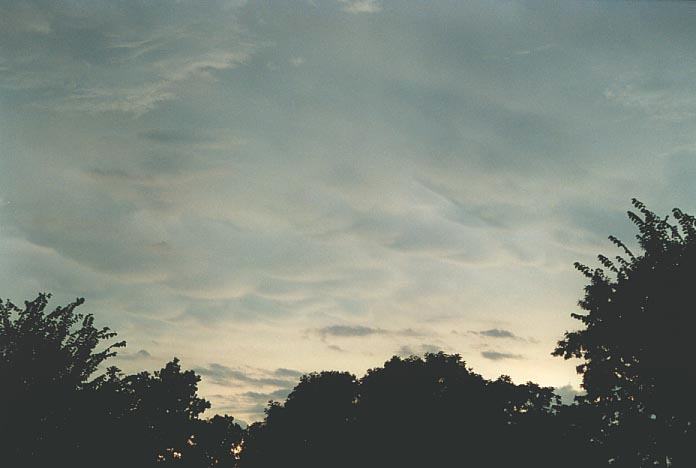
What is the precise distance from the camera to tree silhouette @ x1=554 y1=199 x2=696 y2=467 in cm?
1650

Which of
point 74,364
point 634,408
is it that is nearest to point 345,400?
point 634,408

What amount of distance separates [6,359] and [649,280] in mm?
19227

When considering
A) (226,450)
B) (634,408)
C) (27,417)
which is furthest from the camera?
(226,450)

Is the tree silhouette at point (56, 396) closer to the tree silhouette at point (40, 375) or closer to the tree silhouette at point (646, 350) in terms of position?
the tree silhouette at point (40, 375)

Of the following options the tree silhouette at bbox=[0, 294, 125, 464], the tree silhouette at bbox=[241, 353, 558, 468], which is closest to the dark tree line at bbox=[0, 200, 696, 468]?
the tree silhouette at bbox=[0, 294, 125, 464]

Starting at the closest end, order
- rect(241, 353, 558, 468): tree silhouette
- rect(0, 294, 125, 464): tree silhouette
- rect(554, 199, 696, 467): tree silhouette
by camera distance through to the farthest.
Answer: rect(0, 294, 125, 464): tree silhouette
rect(554, 199, 696, 467): tree silhouette
rect(241, 353, 558, 468): tree silhouette

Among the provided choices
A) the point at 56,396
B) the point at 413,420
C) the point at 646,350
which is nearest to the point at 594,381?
the point at 646,350

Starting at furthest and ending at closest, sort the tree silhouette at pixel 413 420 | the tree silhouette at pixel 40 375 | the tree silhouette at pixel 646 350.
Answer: the tree silhouette at pixel 413 420 → the tree silhouette at pixel 646 350 → the tree silhouette at pixel 40 375

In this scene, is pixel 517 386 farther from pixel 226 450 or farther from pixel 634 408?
pixel 226 450

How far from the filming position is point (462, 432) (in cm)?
5397

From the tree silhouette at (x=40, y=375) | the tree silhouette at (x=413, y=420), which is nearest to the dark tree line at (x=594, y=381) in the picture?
the tree silhouette at (x=40, y=375)

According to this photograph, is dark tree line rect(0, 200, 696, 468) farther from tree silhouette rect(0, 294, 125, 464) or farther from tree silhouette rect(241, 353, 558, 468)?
tree silhouette rect(241, 353, 558, 468)

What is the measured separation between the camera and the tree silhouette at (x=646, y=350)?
650 inches

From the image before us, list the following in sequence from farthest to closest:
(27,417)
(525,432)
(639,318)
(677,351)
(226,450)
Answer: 1. (226,450)
2. (525,432)
3. (639,318)
4. (677,351)
5. (27,417)
